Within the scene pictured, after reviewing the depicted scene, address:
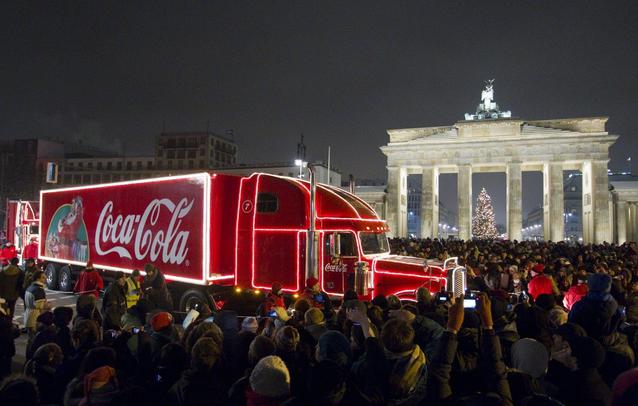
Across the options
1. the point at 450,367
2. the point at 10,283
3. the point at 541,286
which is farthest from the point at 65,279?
the point at 450,367

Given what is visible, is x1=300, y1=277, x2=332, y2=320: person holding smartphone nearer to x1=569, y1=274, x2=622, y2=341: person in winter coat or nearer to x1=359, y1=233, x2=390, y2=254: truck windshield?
x1=359, y1=233, x2=390, y2=254: truck windshield

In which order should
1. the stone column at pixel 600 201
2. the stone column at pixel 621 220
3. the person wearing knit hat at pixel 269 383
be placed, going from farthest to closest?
the stone column at pixel 621 220
the stone column at pixel 600 201
the person wearing knit hat at pixel 269 383

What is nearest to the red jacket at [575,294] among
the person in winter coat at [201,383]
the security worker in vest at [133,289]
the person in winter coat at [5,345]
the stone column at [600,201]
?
the person in winter coat at [201,383]

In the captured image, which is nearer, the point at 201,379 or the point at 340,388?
the point at 340,388

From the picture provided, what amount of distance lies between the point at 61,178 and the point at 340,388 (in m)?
104

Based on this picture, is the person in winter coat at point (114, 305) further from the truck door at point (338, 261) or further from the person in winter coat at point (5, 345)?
the truck door at point (338, 261)

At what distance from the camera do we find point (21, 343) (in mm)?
10781

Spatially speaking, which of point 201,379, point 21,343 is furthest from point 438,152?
point 201,379

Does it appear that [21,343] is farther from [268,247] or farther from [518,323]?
[518,323]

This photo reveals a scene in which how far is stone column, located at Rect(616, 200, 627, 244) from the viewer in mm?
51594

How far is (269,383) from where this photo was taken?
3873mm

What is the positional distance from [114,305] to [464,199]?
48158mm

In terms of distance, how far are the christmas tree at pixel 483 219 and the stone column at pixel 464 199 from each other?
105ft

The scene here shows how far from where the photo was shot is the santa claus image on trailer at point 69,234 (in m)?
17.4
